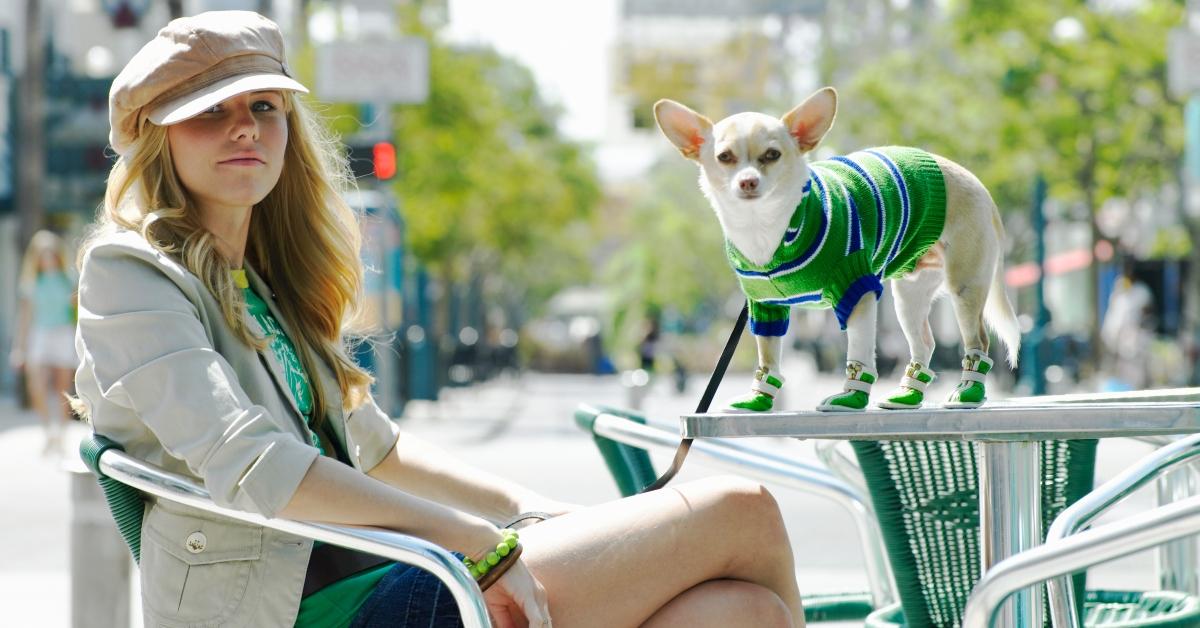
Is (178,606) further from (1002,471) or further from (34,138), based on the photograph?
(34,138)

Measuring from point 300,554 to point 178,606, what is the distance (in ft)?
0.63

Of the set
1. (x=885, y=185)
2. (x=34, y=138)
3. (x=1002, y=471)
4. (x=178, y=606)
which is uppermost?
(x=885, y=185)

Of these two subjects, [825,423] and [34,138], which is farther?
[34,138]

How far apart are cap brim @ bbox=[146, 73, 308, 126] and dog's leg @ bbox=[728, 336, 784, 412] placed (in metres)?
0.88

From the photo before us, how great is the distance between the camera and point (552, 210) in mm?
38469

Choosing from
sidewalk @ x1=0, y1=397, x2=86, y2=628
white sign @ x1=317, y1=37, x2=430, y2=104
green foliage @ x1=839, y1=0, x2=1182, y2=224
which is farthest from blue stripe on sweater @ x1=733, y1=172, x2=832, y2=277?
green foliage @ x1=839, y1=0, x2=1182, y2=224

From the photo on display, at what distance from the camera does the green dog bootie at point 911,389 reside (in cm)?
244

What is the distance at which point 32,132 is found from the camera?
77.3 feet

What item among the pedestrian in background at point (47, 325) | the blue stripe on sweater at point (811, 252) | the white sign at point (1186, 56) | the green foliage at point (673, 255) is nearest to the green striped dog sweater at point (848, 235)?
the blue stripe on sweater at point (811, 252)

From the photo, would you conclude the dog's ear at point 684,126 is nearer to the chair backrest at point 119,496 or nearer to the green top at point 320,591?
the green top at point 320,591

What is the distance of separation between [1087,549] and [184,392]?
4.04ft

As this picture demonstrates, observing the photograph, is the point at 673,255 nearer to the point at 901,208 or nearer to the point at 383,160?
the point at 383,160

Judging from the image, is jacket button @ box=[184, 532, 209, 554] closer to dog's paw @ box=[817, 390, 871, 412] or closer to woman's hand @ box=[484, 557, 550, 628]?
woman's hand @ box=[484, 557, 550, 628]

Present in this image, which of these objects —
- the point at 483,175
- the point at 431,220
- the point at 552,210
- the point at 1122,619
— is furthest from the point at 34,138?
the point at 1122,619
